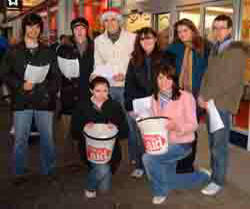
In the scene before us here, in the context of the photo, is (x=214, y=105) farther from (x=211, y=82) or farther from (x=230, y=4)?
(x=230, y=4)

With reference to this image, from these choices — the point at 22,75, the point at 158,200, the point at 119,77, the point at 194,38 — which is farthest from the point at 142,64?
the point at 158,200

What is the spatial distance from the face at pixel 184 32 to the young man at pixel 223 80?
319 millimetres

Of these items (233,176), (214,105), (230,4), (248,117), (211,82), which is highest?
(230,4)

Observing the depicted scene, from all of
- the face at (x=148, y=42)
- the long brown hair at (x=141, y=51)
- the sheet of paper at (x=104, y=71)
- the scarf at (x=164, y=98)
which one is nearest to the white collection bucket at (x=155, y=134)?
the scarf at (x=164, y=98)

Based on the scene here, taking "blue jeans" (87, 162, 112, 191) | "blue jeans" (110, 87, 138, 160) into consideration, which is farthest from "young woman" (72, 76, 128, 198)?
"blue jeans" (110, 87, 138, 160)

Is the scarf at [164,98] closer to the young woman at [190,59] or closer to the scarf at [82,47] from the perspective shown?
the young woman at [190,59]

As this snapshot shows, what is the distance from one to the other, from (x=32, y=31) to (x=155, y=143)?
1825 millimetres

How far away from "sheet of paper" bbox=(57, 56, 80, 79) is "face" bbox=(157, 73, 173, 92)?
4.03ft

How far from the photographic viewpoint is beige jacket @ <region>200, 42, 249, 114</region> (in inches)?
135

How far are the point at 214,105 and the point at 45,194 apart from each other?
2.02 metres

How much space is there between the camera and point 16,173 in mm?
4340

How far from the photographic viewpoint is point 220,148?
375 cm

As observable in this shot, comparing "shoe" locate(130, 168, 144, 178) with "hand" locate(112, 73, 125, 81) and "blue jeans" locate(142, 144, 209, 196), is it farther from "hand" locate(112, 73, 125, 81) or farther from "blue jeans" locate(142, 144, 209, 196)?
"hand" locate(112, 73, 125, 81)


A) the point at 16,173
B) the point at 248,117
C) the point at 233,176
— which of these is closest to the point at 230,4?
the point at 248,117
